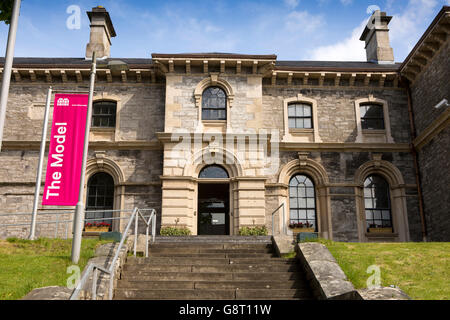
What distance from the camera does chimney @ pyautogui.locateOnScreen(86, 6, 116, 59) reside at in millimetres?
21859

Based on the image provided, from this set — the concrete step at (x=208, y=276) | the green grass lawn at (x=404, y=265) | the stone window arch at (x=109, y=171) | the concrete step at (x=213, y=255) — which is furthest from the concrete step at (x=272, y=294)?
the stone window arch at (x=109, y=171)

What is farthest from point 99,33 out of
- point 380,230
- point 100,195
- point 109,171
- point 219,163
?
point 380,230

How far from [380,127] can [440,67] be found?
372 centimetres

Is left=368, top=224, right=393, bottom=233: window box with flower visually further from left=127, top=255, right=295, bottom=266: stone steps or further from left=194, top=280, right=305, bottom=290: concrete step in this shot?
left=194, top=280, right=305, bottom=290: concrete step

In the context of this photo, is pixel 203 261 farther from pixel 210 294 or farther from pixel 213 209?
pixel 213 209

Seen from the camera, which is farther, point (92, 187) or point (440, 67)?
point (92, 187)

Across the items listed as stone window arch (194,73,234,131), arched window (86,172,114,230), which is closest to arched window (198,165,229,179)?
stone window arch (194,73,234,131)

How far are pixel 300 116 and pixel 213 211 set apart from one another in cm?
566

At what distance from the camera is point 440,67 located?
16406mm

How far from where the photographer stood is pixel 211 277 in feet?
29.5

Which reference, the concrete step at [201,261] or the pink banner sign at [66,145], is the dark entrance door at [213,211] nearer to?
the pink banner sign at [66,145]

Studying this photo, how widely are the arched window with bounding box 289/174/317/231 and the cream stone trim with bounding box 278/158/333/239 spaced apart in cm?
21
